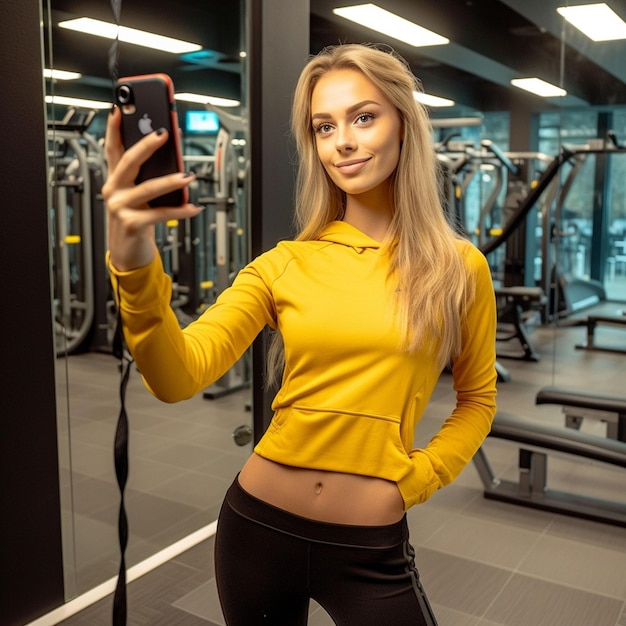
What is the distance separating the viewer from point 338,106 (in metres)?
1.18

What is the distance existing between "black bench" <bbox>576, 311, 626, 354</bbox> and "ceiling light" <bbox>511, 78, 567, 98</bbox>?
331cm

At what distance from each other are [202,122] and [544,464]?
294cm

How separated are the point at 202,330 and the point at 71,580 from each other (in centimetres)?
173

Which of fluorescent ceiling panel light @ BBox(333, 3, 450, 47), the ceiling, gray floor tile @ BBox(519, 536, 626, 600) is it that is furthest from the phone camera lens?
fluorescent ceiling panel light @ BBox(333, 3, 450, 47)

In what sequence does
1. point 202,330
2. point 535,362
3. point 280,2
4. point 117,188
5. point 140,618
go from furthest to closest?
point 535,362
point 280,2
point 140,618
point 202,330
point 117,188

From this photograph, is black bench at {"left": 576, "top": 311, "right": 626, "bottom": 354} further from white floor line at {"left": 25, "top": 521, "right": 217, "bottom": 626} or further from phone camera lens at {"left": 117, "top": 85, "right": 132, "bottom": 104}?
phone camera lens at {"left": 117, "top": 85, "right": 132, "bottom": 104}

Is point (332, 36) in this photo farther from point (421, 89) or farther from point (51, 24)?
point (421, 89)

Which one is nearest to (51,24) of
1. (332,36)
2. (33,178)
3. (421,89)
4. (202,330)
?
(33,178)

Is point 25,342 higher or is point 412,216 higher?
point 412,216

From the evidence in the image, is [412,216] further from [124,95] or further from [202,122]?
[202,122]

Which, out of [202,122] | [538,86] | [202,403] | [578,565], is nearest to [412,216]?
[578,565]

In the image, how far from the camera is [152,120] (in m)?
0.73

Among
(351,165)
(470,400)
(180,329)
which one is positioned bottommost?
(470,400)

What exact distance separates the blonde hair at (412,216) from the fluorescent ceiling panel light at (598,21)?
4548 millimetres
